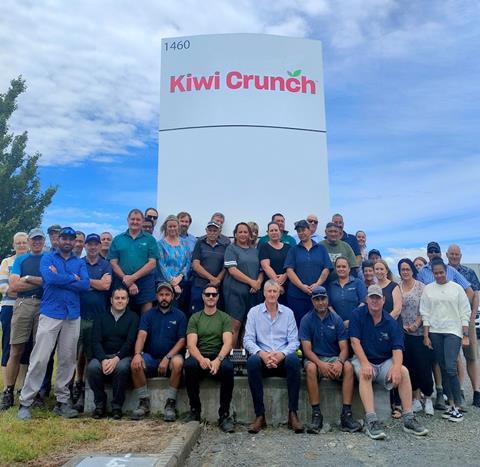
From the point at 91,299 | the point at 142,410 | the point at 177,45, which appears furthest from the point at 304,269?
the point at 177,45

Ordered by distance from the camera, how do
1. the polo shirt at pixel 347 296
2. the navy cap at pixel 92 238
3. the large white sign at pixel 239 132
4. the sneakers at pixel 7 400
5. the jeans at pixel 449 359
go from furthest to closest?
the large white sign at pixel 239 132 < the navy cap at pixel 92 238 < the polo shirt at pixel 347 296 < the jeans at pixel 449 359 < the sneakers at pixel 7 400

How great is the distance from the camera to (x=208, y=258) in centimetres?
629

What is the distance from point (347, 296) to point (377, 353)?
801 millimetres

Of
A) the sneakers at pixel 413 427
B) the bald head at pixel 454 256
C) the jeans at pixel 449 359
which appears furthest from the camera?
the bald head at pixel 454 256

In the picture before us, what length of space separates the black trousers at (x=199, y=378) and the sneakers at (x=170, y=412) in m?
0.21

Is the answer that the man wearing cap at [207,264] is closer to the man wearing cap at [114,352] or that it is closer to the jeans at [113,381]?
the man wearing cap at [114,352]

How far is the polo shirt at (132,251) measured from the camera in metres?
6.01

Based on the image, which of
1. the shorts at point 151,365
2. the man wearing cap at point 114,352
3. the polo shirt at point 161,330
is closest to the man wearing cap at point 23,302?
the man wearing cap at point 114,352

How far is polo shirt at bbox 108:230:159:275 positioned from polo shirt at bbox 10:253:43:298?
2.88 feet

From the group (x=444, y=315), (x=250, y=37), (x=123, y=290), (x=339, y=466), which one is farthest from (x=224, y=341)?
(x=250, y=37)

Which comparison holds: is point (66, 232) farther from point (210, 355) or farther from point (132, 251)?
point (210, 355)

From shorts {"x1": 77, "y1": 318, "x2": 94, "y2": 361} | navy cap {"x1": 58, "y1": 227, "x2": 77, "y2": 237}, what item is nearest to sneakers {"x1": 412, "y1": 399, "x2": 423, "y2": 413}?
shorts {"x1": 77, "y1": 318, "x2": 94, "y2": 361}

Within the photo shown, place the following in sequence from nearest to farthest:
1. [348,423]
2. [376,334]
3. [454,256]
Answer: [348,423] < [376,334] < [454,256]

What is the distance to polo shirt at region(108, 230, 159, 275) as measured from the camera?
19.7 ft
